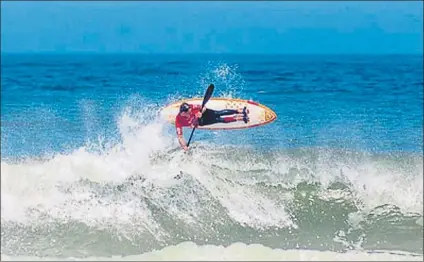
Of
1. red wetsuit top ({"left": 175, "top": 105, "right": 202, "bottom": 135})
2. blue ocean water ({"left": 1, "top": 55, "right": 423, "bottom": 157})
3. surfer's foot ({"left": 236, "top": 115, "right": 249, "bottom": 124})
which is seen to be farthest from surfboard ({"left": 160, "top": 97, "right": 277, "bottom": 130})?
blue ocean water ({"left": 1, "top": 55, "right": 423, "bottom": 157})

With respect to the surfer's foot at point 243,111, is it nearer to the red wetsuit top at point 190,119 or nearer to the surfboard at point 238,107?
the surfboard at point 238,107

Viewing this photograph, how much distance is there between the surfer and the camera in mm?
13194

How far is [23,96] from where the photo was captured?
98.3 ft

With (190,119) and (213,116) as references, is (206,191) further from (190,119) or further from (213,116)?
(213,116)

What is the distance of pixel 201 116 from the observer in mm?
13883

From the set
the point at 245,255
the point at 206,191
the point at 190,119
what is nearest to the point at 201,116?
the point at 190,119

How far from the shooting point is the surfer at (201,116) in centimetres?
1319

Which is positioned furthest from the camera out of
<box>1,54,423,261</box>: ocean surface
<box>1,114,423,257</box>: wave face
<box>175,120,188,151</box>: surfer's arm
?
<box>175,120,188,151</box>: surfer's arm

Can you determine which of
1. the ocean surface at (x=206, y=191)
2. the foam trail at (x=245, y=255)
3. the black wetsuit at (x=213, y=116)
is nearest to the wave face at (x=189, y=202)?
the ocean surface at (x=206, y=191)

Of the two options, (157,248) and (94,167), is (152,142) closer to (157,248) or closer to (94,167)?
(94,167)

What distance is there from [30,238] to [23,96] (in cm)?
2109

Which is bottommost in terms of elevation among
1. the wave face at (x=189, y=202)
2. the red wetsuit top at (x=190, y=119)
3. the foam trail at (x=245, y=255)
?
the foam trail at (x=245, y=255)

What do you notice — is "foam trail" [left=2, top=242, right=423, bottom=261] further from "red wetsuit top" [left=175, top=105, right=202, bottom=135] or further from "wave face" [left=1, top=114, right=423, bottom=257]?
"red wetsuit top" [left=175, top=105, right=202, bottom=135]

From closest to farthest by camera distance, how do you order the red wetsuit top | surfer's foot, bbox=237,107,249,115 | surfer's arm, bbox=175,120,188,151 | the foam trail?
the foam trail, surfer's arm, bbox=175,120,188,151, the red wetsuit top, surfer's foot, bbox=237,107,249,115
